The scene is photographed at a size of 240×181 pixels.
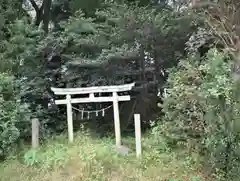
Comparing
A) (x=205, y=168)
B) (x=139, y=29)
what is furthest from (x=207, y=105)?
(x=139, y=29)

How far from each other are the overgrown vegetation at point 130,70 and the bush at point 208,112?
0.06 ft

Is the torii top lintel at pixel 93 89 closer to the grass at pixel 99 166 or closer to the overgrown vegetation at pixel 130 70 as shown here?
the overgrown vegetation at pixel 130 70

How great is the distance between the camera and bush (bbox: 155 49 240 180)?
5082mm

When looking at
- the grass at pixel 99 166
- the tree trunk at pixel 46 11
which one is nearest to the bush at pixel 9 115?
the grass at pixel 99 166

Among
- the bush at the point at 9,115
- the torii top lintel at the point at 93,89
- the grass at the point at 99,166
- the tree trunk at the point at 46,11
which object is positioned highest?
the tree trunk at the point at 46,11

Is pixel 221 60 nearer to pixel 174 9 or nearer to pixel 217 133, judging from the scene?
pixel 217 133

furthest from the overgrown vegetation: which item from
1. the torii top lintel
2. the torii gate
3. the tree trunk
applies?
the tree trunk

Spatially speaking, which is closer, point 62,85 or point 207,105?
point 207,105

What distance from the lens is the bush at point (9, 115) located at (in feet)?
20.6

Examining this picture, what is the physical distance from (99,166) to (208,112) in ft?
6.66

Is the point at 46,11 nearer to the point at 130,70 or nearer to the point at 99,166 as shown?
the point at 130,70

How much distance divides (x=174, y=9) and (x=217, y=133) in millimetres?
4197

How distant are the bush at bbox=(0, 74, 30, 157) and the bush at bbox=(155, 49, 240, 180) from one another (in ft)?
9.10

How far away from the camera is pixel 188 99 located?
19.8ft
